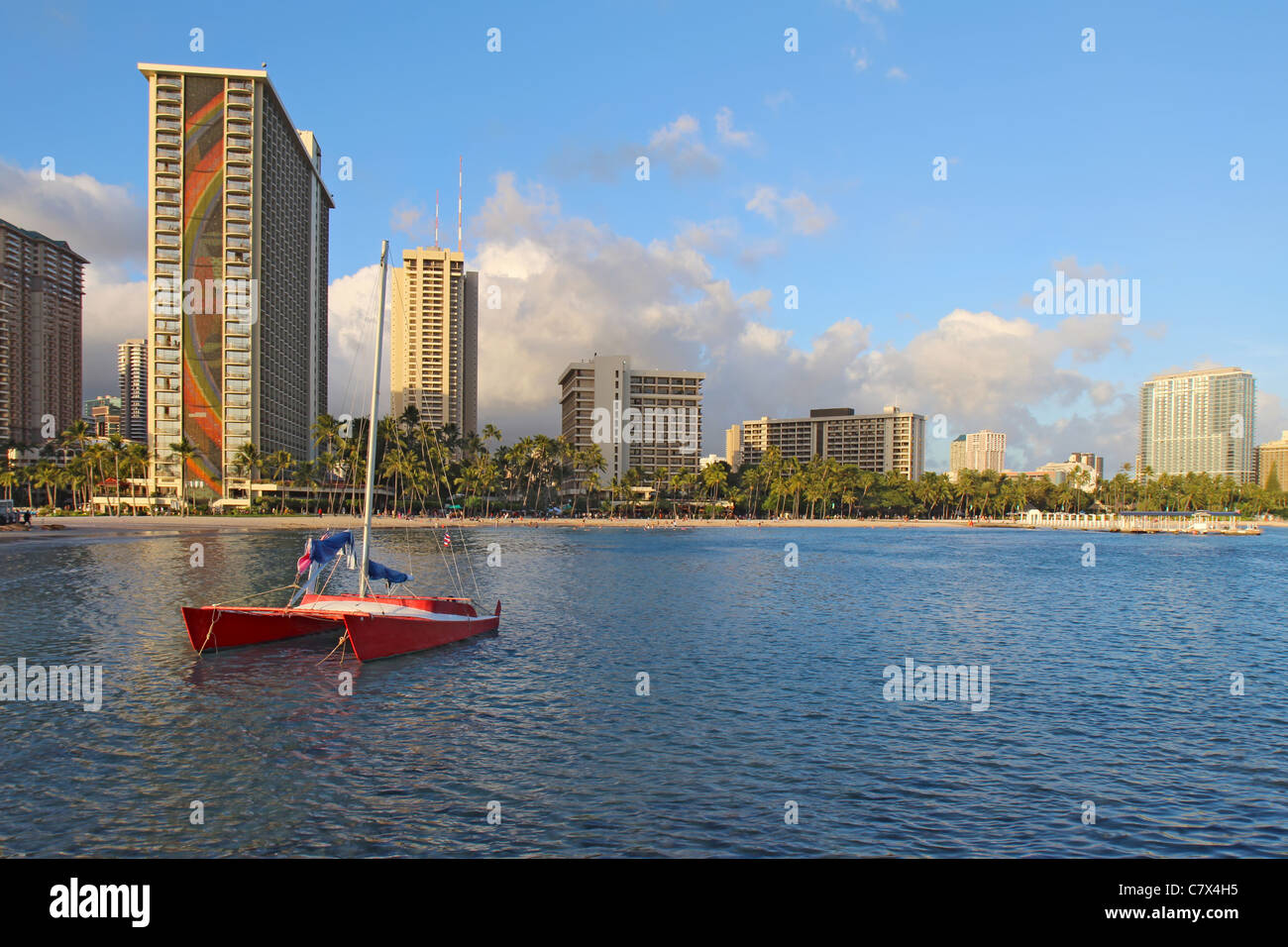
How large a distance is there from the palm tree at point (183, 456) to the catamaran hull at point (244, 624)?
11846 cm

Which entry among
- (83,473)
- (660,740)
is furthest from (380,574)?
(83,473)

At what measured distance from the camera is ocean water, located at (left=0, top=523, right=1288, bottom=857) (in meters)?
13.7

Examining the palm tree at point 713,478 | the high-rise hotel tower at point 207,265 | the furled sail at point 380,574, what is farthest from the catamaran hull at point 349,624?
the palm tree at point 713,478

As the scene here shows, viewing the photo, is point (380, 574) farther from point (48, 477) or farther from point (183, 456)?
point (48, 477)

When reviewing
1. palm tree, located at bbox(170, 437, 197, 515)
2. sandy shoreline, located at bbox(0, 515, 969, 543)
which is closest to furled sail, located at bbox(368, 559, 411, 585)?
sandy shoreline, located at bbox(0, 515, 969, 543)

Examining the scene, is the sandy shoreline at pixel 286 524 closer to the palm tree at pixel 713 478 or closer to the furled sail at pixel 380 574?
the palm tree at pixel 713 478

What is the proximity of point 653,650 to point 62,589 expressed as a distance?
116ft

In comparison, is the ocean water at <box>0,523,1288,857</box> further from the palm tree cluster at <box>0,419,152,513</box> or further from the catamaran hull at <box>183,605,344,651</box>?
the palm tree cluster at <box>0,419,152,513</box>

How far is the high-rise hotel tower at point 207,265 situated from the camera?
136m

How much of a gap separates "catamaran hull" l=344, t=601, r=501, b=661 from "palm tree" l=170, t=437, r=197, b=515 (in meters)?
121

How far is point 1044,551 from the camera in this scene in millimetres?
98250
